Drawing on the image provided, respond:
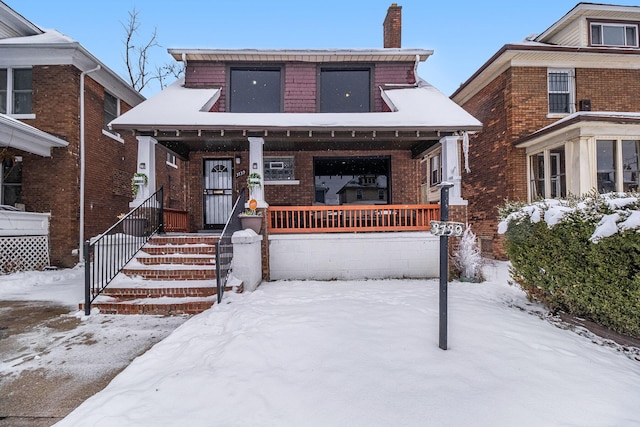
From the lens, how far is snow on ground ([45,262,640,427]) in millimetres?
2178

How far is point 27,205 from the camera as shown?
877 centimetres

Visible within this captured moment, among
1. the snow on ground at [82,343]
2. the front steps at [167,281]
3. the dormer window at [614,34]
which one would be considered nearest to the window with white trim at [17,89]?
the front steps at [167,281]

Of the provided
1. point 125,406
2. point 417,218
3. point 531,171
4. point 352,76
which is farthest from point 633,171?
point 125,406

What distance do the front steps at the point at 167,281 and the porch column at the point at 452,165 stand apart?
18.4ft

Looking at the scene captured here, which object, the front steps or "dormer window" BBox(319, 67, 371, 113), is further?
"dormer window" BBox(319, 67, 371, 113)

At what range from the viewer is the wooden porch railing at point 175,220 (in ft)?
27.1

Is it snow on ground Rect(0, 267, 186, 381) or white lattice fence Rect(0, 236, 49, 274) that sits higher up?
white lattice fence Rect(0, 236, 49, 274)

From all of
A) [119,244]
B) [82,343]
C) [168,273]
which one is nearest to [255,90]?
[119,244]

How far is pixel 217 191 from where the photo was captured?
10.1 metres

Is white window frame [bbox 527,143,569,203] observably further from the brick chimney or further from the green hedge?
the brick chimney

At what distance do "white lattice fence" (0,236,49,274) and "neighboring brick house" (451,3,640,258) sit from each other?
560 inches

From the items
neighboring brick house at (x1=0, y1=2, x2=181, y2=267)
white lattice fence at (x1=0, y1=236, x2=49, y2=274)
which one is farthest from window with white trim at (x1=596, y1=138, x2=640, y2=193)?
white lattice fence at (x1=0, y1=236, x2=49, y2=274)

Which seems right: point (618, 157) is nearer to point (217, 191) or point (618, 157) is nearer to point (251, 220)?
point (251, 220)

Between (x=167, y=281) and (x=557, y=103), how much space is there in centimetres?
1325
